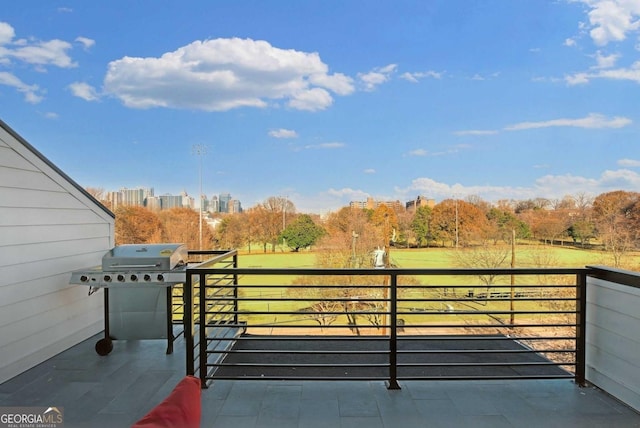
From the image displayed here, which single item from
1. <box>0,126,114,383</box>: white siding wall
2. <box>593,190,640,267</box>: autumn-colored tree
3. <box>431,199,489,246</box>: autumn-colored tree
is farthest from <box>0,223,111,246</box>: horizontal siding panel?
<box>593,190,640,267</box>: autumn-colored tree

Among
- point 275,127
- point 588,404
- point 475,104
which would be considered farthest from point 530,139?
point 588,404

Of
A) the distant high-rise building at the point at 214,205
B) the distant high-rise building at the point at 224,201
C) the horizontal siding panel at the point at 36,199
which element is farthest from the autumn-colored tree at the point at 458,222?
the horizontal siding panel at the point at 36,199

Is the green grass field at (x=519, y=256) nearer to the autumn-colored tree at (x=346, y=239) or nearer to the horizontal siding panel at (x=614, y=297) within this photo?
the autumn-colored tree at (x=346, y=239)

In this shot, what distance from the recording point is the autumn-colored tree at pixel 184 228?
14.5m

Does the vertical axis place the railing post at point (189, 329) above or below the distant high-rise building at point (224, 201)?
below

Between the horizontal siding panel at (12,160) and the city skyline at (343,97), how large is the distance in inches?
420

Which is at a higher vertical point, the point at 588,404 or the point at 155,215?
the point at 155,215

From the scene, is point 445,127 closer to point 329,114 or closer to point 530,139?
point 530,139

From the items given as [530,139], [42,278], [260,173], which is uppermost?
[530,139]

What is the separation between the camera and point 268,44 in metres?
14.7

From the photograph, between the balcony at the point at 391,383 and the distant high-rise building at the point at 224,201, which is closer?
the balcony at the point at 391,383

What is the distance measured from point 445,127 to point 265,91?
9.67m

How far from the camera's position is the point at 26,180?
130 inches

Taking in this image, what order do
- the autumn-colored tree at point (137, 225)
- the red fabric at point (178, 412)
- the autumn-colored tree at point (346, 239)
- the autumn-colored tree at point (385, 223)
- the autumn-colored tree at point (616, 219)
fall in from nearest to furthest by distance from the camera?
1. the red fabric at point (178, 412)
2. the autumn-colored tree at point (137, 225)
3. the autumn-colored tree at point (616, 219)
4. the autumn-colored tree at point (385, 223)
5. the autumn-colored tree at point (346, 239)
